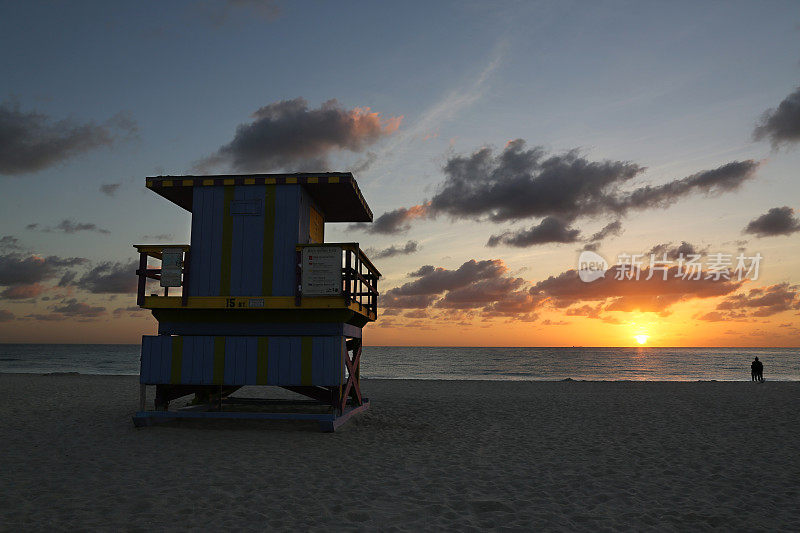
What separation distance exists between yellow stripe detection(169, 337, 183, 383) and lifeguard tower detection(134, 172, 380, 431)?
0.9 inches

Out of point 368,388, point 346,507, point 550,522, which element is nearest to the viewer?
point 550,522

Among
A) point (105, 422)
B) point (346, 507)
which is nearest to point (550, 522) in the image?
point (346, 507)

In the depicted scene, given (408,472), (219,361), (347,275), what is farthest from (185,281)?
(408,472)

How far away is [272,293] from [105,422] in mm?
5715

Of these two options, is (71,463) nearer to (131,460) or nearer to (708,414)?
(131,460)

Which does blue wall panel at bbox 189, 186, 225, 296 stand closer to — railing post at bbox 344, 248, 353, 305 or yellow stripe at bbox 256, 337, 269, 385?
yellow stripe at bbox 256, 337, 269, 385

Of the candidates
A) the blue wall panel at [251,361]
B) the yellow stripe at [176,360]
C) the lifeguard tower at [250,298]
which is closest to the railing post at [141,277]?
the lifeguard tower at [250,298]

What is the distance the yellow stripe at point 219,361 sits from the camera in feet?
41.3

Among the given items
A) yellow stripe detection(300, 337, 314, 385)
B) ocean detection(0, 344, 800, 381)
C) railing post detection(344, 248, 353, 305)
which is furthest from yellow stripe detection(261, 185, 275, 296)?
ocean detection(0, 344, 800, 381)

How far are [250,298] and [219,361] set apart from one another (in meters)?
1.61

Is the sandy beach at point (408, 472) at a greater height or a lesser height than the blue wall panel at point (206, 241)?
lesser

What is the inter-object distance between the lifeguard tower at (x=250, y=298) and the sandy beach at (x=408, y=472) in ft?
4.31

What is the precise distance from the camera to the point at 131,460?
9.45m

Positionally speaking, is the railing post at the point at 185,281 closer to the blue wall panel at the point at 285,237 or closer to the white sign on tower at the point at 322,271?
the blue wall panel at the point at 285,237
